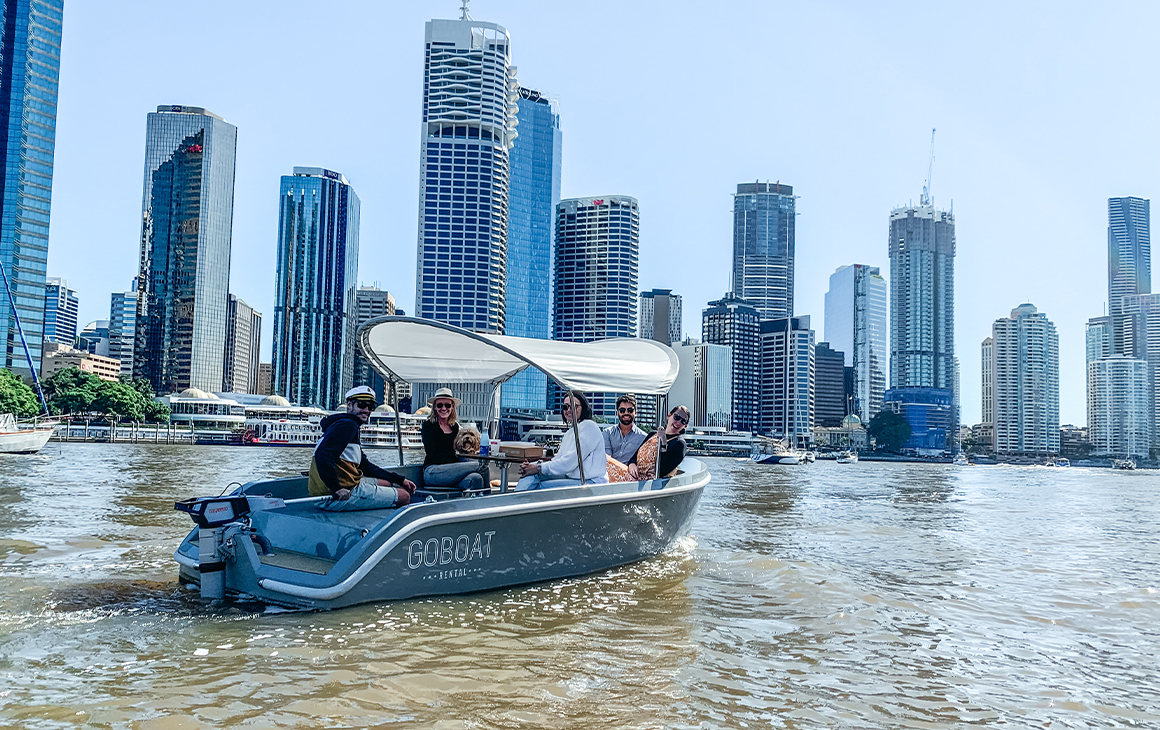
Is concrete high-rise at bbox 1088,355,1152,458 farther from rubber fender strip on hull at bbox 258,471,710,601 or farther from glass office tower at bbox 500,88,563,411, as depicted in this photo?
rubber fender strip on hull at bbox 258,471,710,601

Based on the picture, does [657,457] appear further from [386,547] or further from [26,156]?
[26,156]

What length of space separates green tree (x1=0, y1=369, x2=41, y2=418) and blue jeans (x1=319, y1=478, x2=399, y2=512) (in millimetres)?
74401

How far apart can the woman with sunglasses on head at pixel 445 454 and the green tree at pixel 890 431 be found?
162 metres

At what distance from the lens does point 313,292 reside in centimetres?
19038

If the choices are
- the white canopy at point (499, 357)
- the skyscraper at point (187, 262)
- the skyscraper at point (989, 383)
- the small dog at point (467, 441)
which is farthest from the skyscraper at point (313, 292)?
the small dog at point (467, 441)

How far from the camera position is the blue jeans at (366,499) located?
704 cm

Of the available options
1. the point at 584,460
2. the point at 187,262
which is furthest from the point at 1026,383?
the point at 584,460

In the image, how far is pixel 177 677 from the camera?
15.5 ft

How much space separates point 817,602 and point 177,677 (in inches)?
221

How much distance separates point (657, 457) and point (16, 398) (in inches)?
3031

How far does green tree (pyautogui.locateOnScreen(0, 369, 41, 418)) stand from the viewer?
67.7 metres

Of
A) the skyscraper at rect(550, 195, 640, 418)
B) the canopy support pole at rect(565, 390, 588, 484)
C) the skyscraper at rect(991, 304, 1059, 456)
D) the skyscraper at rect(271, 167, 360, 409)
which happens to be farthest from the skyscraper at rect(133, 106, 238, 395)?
the canopy support pole at rect(565, 390, 588, 484)

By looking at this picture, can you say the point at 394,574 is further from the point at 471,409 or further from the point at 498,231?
the point at 498,231

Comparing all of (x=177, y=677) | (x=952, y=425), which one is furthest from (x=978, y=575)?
(x=952, y=425)
